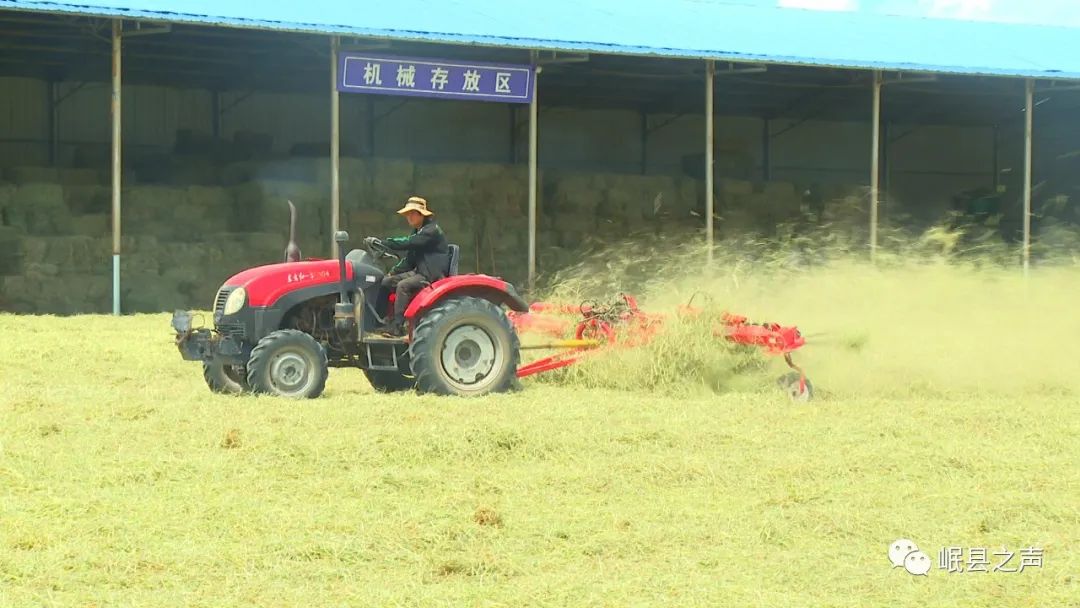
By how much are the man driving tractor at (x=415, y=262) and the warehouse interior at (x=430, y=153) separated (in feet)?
26.9

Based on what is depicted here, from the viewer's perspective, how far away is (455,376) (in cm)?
940

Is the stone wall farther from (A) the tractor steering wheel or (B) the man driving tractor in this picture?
(B) the man driving tractor

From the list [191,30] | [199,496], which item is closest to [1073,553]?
[199,496]

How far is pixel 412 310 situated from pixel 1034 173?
73.0 feet

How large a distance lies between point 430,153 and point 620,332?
52.1 feet

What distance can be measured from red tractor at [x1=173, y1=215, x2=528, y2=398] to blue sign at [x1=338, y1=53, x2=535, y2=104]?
27.3 feet

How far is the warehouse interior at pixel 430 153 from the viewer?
17844 millimetres

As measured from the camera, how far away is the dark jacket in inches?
368

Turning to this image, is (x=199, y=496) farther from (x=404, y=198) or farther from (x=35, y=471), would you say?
(x=404, y=198)

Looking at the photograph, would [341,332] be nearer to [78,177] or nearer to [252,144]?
[78,177]

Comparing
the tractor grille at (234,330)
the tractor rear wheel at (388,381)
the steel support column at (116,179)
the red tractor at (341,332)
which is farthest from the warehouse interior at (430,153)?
the tractor grille at (234,330)

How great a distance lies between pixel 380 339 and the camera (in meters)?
9.26

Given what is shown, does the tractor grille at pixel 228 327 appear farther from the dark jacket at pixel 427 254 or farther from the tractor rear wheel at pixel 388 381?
the tractor rear wheel at pixel 388 381

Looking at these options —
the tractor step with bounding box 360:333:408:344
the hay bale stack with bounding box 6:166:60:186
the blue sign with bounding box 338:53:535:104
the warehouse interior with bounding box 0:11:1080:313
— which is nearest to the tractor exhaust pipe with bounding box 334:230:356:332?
the tractor step with bounding box 360:333:408:344
